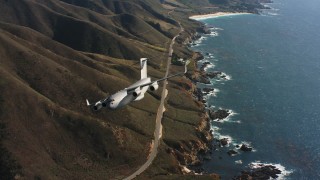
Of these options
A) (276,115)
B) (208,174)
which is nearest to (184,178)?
(208,174)

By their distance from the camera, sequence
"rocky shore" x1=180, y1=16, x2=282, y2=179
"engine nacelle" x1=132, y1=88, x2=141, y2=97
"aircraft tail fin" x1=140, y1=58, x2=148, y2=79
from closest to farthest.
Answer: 1. "engine nacelle" x1=132, y1=88, x2=141, y2=97
2. "aircraft tail fin" x1=140, y1=58, x2=148, y2=79
3. "rocky shore" x1=180, y1=16, x2=282, y2=179

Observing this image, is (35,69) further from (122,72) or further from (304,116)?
(304,116)

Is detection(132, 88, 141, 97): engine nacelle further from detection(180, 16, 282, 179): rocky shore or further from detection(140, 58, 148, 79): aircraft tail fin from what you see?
detection(180, 16, 282, 179): rocky shore

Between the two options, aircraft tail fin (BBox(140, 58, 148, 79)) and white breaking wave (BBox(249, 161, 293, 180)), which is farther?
white breaking wave (BBox(249, 161, 293, 180))

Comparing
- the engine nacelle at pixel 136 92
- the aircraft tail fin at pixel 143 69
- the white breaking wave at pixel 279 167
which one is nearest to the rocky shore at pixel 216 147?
the white breaking wave at pixel 279 167

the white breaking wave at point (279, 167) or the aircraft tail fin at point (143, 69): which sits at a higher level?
the white breaking wave at point (279, 167)

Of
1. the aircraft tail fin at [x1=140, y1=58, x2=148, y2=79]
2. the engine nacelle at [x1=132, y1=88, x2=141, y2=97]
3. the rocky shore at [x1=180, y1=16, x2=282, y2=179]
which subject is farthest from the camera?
the rocky shore at [x1=180, y1=16, x2=282, y2=179]

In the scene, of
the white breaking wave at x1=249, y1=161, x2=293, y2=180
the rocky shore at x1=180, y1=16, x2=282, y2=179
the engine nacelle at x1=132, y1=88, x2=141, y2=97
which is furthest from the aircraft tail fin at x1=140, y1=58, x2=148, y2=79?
the white breaking wave at x1=249, y1=161, x2=293, y2=180

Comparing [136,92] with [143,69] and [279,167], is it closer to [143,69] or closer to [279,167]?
[143,69]

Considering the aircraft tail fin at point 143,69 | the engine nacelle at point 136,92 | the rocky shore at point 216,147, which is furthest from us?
the rocky shore at point 216,147

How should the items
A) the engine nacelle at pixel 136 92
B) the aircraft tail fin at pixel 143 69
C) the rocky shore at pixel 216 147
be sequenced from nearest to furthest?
the engine nacelle at pixel 136 92
the aircraft tail fin at pixel 143 69
the rocky shore at pixel 216 147

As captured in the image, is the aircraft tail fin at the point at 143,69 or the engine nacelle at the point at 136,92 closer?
the engine nacelle at the point at 136,92

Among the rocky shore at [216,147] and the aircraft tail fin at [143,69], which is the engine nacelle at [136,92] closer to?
the aircraft tail fin at [143,69]
